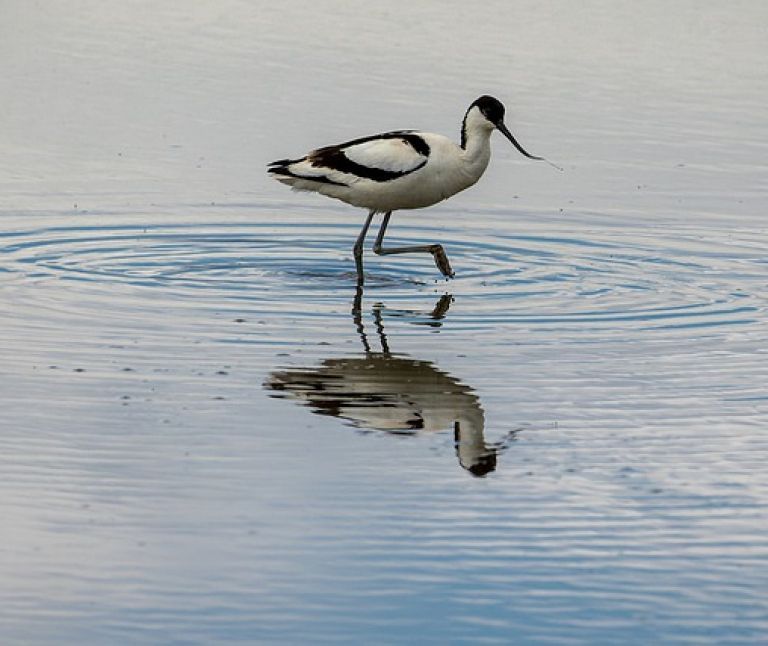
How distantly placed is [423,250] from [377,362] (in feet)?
9.67

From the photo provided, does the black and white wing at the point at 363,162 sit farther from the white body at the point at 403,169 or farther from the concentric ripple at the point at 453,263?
the concentric ripple at the point at 453,263

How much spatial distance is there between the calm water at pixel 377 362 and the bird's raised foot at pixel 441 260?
0.17 meters

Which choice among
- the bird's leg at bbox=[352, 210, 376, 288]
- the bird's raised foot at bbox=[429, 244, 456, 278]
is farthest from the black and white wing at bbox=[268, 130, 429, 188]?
the bird's raised foot at bbox=[429, 244, 456, 278]

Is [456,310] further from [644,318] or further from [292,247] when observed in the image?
[292,247]

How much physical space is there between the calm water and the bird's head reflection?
0.08 feet

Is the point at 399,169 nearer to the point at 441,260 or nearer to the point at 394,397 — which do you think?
the point at 441,260

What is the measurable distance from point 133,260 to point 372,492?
5363mm

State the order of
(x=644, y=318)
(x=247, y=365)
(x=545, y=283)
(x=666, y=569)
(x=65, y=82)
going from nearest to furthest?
(x=666, y=569)
(x=247, y=365)
(x=644, y=318)
(x=545, y=283)
(x=65, y=82)

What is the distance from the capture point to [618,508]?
8008 mm

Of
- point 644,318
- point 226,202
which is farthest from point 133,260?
point 644,318

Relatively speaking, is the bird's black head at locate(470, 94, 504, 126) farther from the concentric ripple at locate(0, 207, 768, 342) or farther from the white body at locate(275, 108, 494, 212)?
the concentric ripple at locate(0, 207, 768, 342)

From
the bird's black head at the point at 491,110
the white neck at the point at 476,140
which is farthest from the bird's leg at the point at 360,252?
the bird's black head at the point at 491,110

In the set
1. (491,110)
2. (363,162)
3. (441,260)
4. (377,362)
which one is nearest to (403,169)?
(363,162)

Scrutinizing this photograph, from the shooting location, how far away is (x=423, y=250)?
13.5m
